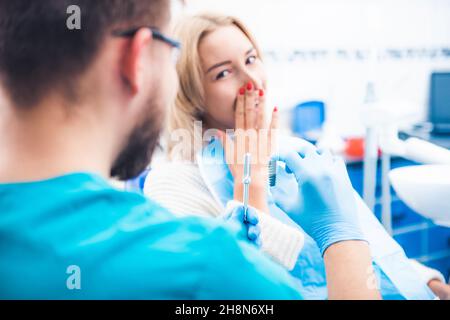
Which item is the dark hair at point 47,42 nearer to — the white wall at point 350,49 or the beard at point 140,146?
the beard at point 140,146

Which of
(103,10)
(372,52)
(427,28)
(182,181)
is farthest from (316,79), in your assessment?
(103,10)

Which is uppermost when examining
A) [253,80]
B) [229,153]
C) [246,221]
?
[253,80]

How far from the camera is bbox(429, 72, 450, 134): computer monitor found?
38.1 inches

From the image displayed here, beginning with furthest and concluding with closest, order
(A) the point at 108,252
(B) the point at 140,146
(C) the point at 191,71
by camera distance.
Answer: (C) the point at 191,71
(B) the point at 140,146
(A) the point at 108,252

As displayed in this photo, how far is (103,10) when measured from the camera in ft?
1.94

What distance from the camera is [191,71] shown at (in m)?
0.79

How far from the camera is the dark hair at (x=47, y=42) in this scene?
574 mm

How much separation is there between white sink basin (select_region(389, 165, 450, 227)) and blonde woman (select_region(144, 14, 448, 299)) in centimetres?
9

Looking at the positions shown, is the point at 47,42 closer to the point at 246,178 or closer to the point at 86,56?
the point at 86,56

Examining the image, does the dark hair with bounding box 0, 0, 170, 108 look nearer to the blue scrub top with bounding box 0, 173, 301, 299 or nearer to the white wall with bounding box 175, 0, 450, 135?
the blue scrub top with bounding box 0, 173, 301, 299

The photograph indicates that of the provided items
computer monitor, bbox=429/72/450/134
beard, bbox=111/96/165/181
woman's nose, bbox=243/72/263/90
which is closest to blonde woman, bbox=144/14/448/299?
woman's nose, bbox=243/72/263/90

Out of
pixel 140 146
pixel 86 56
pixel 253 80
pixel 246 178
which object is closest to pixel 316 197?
pixel 246 178

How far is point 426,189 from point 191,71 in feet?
1.64

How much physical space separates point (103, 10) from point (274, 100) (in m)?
0.42
